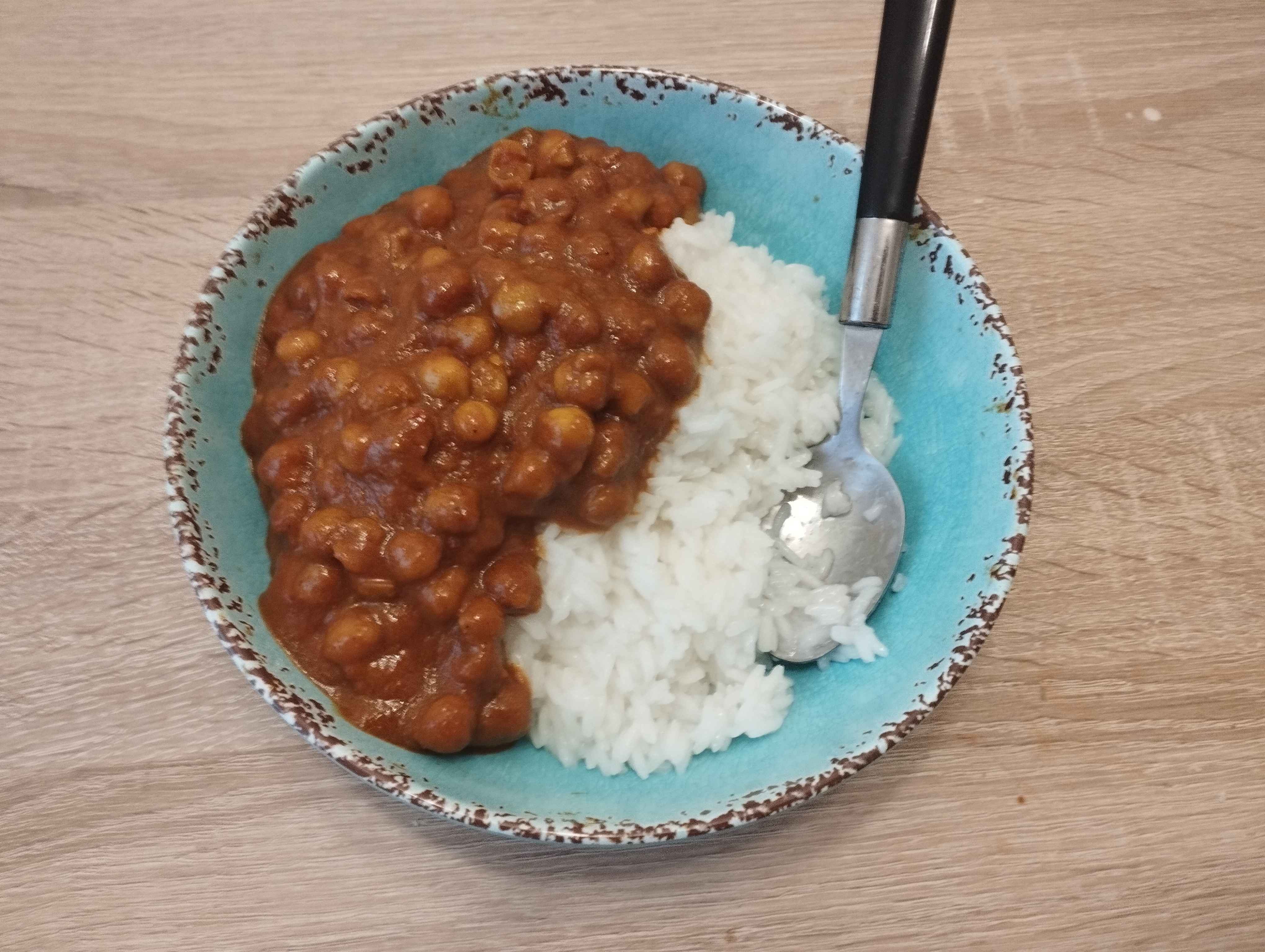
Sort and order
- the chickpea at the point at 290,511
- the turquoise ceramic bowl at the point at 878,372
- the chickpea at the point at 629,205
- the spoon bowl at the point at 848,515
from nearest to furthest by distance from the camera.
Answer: the turquoise ceramic bowl at the point at 878,372 → the chickpea at the point at 290,511 → the spoon bowl at the point at 848,515 → the chickpea at the point at 629,205

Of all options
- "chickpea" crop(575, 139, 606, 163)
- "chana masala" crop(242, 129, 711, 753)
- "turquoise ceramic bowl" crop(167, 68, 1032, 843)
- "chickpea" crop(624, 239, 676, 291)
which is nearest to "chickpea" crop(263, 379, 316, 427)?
"chana masala" crop(242, 129, 711, 753)

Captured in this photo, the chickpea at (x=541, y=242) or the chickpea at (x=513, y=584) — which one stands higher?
the chickpea at (x=541, y=242)

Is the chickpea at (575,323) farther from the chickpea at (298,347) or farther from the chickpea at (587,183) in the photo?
the chickpea at (298,347)

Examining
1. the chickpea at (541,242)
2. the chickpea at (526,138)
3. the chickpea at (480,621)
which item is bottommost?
the chickpea at (480,621)

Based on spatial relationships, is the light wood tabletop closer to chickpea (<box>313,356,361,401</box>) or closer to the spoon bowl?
the spoon bowl

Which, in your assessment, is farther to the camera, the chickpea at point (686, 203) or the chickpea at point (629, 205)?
the chickpea at point (686, 203)

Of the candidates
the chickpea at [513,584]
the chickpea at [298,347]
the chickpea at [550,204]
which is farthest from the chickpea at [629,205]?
the chickpea at [513,584]

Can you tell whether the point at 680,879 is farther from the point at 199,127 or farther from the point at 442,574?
the point at 199,127

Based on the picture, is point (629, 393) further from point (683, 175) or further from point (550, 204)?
point (683, 175)

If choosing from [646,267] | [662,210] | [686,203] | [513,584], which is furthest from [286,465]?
[686,203]
